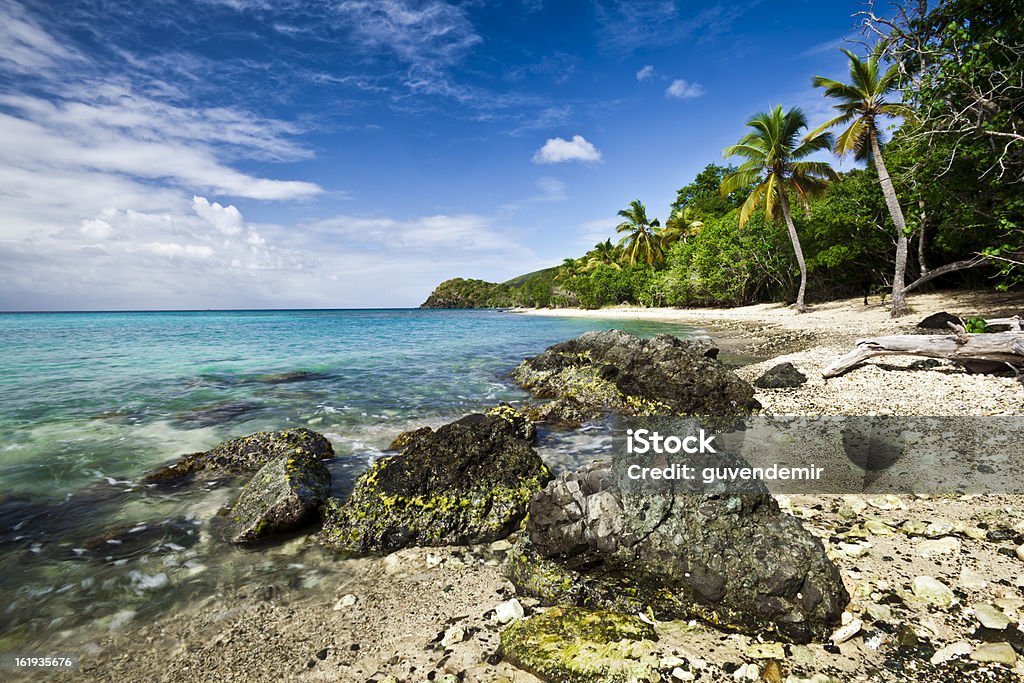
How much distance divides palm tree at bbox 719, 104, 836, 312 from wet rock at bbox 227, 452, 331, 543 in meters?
34.7

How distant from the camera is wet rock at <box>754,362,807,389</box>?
9.44 m

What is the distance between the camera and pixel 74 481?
6590 millimetres

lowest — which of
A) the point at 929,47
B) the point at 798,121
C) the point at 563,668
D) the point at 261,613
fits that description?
the point at 261,613

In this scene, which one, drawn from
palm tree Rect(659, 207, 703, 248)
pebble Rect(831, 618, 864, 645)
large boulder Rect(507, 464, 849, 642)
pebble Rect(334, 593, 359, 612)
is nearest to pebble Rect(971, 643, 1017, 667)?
pebble Rect(831, 618, 864, 645)

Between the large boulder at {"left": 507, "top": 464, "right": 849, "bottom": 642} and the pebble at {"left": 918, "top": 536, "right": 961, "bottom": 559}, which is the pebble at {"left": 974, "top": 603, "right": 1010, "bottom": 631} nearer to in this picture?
the pebble at {"left": 918, "top": 536, "right": 961, "bottom": 559}

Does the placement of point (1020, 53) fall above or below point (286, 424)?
above

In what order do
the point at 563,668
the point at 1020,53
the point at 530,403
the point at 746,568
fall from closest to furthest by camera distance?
the point at 563,668 → the point at 746,568 → the point at 1020,53 → the point at 530,403

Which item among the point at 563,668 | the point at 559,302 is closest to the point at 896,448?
the point at 563,668

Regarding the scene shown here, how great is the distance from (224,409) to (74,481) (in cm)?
447

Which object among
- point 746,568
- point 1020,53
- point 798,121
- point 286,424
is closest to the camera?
point 746,568

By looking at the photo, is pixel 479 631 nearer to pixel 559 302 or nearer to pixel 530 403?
pixel 530 403

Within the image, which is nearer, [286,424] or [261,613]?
[261,613]

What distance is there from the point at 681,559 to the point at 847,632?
3.33 ft

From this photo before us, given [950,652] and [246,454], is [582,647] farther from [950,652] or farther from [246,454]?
[246,454]
